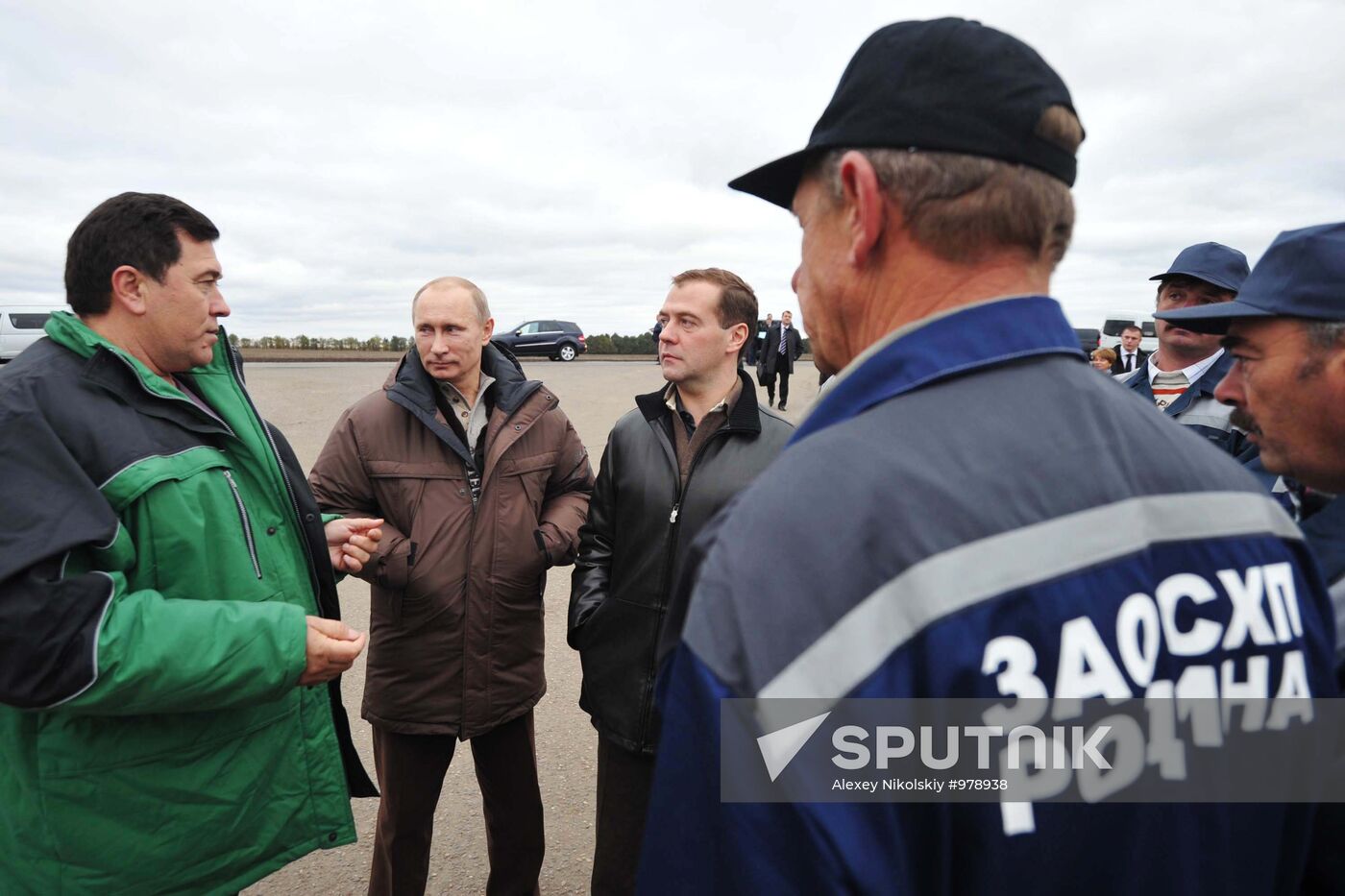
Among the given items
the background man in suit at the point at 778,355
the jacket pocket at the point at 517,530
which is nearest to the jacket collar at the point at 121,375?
the jacket pocket at the point at 517,530

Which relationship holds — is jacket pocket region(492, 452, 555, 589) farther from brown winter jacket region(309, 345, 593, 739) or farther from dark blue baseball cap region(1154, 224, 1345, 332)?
dark blue baseball cap region(1154, 224, 1345, 332)

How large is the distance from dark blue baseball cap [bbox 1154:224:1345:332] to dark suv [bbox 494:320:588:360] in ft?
86.9

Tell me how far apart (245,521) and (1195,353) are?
4494 millimetres

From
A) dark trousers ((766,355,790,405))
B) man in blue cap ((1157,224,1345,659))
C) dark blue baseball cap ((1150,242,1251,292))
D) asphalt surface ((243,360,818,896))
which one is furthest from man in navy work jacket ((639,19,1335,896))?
dark trousers ((766,355,790,405))

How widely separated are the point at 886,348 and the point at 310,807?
2176 millimetres

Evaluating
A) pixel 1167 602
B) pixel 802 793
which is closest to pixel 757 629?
pixel 802 793

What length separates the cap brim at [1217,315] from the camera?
1.72m

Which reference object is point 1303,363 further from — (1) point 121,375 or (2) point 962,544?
(1) point 121,375

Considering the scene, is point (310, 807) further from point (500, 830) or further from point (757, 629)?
point (757, 629)

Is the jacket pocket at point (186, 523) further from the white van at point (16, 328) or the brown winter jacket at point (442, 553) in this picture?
the white van at point (16, 328)

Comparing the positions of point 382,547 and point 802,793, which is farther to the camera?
point 382,547

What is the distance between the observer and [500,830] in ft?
9.93

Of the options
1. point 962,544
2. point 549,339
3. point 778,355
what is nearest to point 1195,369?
point 962,544

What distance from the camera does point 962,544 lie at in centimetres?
84
